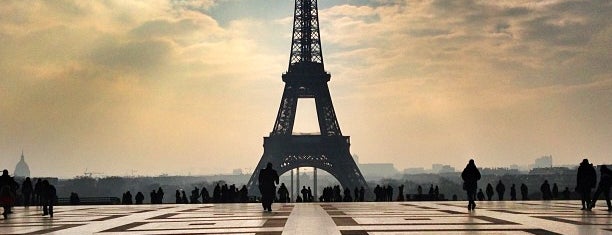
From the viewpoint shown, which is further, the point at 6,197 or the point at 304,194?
the point at 304,194

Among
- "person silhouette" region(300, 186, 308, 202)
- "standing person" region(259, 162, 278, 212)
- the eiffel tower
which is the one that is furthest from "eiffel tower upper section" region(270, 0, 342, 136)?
"standing person" region(259, 162, 278, 212)

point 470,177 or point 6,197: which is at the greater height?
point 470,177

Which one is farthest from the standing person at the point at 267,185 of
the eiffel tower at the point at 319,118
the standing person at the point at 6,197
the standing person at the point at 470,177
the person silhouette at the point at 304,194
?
the eiffel tower at the point at 319,118

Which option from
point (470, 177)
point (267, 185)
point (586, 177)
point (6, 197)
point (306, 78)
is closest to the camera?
point (586, 177)

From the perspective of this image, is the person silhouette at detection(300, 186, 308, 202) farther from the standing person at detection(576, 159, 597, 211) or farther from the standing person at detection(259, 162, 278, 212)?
the standing person at detection(576, 159, 597, 211)

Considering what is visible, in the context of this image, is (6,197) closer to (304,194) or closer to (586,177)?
(586,177)

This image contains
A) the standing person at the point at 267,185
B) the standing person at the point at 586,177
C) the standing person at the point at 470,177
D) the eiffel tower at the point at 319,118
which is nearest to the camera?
the standing person at the point at 586,177

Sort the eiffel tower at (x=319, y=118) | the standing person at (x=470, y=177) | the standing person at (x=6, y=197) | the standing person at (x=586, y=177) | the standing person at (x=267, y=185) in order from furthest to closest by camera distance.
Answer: the eiffel tower at (x=319, y=118), the standing person at (x=267, y=185), the standing person at (x=470, y=177), the standing person at (x=6, y=197), the standing person at (x=586, y=177)

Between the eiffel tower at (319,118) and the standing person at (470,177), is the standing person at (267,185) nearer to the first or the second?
the standing person at (470,177)

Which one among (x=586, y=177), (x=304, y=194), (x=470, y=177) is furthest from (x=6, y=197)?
(x=304, y=194)

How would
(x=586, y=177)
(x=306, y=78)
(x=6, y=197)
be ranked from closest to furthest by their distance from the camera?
(x=586, y=177) → (x=6, y=197) → (x=306, y=78)
